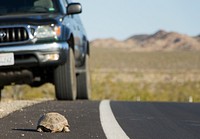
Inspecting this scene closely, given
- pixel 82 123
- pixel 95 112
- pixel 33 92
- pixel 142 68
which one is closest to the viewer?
pixel 82 123

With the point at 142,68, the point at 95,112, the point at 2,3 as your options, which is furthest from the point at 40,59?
the point at 142,68

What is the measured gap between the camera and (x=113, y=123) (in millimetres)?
7598

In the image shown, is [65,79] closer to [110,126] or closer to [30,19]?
[30,19]

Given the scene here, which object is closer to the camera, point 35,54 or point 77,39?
point 35,54

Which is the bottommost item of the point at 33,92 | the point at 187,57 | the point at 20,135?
the point at 187,57

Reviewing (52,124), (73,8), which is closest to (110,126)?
(52,124)

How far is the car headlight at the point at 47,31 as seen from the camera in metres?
11.5

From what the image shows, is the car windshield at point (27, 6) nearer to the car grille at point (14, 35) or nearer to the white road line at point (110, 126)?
the car grille at point (14, 35)

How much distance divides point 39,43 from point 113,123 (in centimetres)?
429

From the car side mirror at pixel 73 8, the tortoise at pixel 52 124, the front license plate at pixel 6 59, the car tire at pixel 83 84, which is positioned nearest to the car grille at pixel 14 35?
the front license plate at pixel 6 59

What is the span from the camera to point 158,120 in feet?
27.2

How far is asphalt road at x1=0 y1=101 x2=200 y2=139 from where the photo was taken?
6484 mm

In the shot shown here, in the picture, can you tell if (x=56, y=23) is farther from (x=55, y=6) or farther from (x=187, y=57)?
(x=187, y=57)

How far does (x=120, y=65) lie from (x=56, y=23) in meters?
95.7
